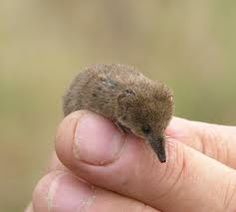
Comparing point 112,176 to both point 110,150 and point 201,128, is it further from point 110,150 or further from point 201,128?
point 201,128

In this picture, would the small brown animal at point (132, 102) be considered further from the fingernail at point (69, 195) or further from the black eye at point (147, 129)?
the fingernail at point (69, 195)

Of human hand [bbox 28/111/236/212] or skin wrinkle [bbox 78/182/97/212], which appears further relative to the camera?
skin wrinkle [bbox 78/182/97/212]

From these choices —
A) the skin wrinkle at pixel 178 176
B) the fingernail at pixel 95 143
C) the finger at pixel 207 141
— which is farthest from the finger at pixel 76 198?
the finger at pixel 207 141

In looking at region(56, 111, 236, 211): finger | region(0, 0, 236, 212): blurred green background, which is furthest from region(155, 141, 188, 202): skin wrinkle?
region(0, 0, 236, 212): blurred green background

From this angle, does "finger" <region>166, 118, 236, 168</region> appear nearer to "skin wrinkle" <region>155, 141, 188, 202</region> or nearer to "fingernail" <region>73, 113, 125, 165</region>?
"skin wrinkle" <region>155, 141, 188, 202</region>

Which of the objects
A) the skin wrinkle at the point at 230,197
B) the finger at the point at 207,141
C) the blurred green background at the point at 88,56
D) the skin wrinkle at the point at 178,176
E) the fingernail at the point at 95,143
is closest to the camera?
→ the fingernail at the point at 95,143
